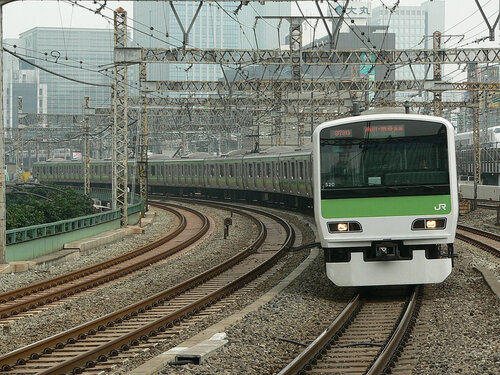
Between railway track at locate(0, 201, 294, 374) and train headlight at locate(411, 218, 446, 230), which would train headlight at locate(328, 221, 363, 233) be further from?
railway track at locate(0, 201, 294, 374)

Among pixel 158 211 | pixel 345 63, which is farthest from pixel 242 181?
pixel 345 63

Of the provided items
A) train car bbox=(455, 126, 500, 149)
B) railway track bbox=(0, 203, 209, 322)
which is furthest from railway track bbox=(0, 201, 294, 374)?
train car bbox=(455, 126, 500, 149)

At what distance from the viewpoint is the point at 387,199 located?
1230 centimetres

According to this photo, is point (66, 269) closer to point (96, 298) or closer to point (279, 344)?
point (96, 298)

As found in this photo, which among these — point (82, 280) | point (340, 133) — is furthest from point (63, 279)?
point (340, 133)

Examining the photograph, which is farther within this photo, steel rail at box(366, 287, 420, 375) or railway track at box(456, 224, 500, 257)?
railway track at box(456, 224, 500, 257)

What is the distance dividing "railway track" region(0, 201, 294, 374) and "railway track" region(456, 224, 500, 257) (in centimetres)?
595

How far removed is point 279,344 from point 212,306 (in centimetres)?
336

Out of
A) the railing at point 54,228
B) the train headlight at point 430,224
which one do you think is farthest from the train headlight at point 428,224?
the railing at point 54,228

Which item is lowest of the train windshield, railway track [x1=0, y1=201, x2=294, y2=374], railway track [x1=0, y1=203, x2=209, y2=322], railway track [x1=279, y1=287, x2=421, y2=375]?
railway track [x1=0, y1=203, x2=209, y2=322]

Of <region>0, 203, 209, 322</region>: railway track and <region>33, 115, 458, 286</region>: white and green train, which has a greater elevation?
<region>33, 115, 458, 286</region>: white and green train

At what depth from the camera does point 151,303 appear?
1284 centimetres

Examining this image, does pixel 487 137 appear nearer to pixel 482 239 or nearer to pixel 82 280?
pixel 482 239

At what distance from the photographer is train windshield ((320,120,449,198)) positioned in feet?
40.5
